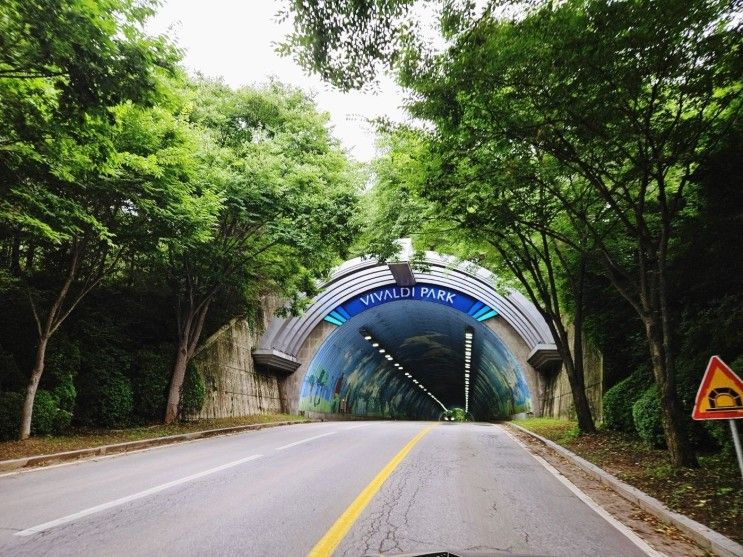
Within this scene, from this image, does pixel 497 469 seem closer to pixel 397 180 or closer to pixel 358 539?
pixel 358 539

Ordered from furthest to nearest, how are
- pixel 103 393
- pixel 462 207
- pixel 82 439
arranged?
pixel 103 393
pixel 82 439
pixel 462 207

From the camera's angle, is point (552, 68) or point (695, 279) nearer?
point (552, 68)

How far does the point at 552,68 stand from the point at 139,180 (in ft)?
29.1

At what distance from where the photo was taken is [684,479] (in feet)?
24.7

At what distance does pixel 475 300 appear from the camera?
95.0ft

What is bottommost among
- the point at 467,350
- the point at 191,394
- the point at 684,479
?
the point at 684,479

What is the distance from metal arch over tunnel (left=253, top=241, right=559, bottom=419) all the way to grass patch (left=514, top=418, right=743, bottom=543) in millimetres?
13934

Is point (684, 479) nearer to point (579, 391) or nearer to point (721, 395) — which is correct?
point (721, 395)

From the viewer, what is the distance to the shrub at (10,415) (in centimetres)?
1140

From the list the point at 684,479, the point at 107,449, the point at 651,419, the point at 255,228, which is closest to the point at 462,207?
the point at 651,419

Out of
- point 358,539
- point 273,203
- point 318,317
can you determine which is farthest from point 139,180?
point 318,317

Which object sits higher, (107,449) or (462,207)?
(462,207)

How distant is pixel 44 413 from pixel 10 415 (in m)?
0.98

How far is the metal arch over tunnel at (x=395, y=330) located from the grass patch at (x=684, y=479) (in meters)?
13.9
